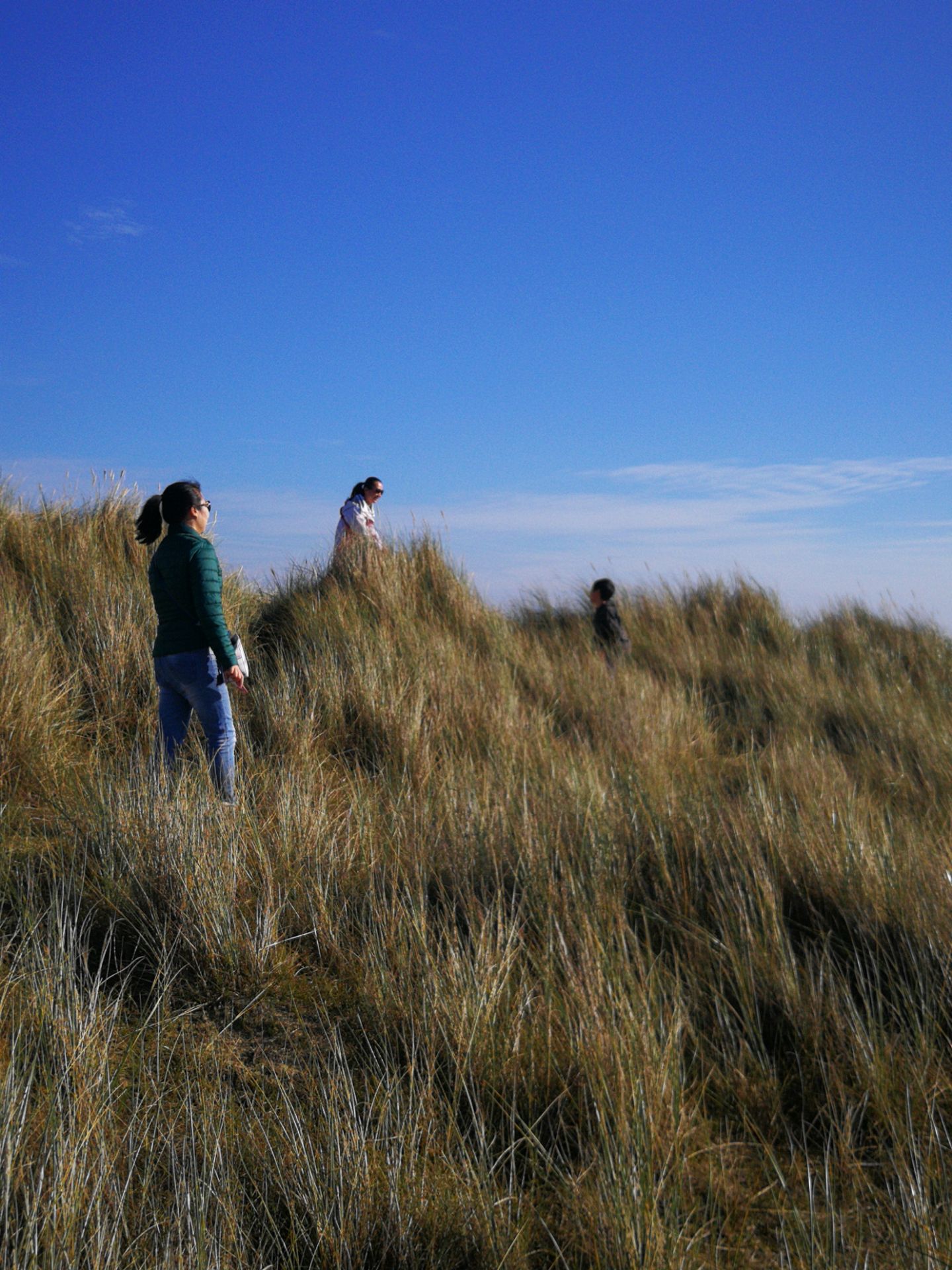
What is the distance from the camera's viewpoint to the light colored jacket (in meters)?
9.44

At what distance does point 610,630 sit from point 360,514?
3.14 m

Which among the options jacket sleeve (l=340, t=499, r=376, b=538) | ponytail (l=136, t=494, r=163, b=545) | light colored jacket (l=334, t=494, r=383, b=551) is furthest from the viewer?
jacket sleeve (l=340, t=499, r=376, b=538)

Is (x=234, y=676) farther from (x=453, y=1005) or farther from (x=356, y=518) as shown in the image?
(x=356, y=518)

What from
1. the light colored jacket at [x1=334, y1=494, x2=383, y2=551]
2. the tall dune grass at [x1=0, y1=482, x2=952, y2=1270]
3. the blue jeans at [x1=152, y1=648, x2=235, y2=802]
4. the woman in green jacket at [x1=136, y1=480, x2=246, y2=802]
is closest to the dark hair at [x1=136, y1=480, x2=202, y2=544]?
the woman in green jacket at [x1=136, y1=480, x2=246, y2=802]

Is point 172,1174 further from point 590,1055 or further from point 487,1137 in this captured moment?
point 590,1055

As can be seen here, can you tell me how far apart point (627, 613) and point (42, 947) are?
10.3 m

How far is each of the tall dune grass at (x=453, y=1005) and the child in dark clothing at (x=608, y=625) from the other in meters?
4.06

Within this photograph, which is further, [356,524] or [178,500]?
[356,524]

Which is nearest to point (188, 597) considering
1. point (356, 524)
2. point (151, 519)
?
point (151, 519)

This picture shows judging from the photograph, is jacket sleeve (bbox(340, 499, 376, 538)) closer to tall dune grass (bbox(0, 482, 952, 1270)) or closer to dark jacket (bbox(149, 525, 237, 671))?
tall dune grass (bbox(0, 482, 952, 1270))

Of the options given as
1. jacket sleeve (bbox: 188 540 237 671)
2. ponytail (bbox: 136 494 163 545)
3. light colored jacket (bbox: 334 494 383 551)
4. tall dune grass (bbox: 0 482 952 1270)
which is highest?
light colored jacket (bbox: 334 494 383 551)

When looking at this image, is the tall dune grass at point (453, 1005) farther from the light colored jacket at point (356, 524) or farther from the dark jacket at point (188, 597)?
the light colored jacket at point (356, 524)

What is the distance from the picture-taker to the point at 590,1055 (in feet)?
8.14

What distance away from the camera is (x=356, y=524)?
9.72m
